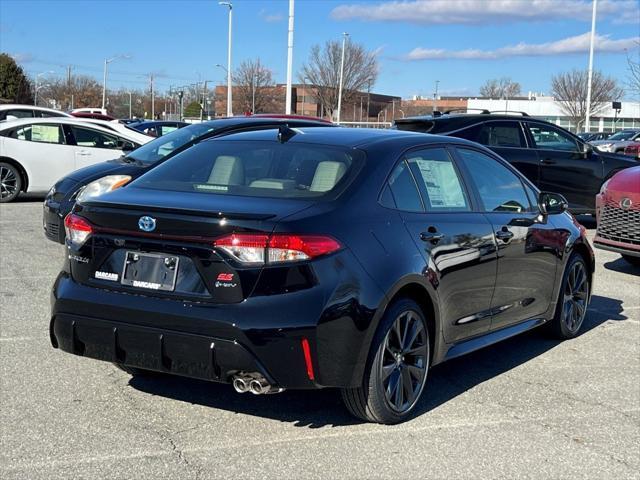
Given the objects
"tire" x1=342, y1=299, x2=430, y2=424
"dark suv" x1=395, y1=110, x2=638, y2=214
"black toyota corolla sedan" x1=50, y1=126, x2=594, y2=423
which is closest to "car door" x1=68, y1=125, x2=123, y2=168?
"dark suv" x1=395, y1=110, x2=638, y2=214

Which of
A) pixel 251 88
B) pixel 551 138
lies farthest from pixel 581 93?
pixel 551 138

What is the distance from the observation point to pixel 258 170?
4734 millimetres

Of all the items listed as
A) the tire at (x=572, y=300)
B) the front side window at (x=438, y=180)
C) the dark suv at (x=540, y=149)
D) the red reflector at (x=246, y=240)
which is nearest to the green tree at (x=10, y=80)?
the dark suv at (x=540, y=149)

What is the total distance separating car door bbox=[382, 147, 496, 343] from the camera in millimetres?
4602

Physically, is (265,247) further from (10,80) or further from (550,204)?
(10,80)

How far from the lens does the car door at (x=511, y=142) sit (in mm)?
12164

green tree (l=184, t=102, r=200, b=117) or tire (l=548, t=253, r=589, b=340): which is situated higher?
green tree (l=184, t=102, r=200, b=117)

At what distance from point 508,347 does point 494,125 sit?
6620 millimetres

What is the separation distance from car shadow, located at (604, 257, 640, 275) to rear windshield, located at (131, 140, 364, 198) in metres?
6.64

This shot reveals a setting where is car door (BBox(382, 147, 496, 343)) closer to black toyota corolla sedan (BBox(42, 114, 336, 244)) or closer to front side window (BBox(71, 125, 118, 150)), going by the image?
black toyota corolla sedan (BBox(42, 114, 336, 244))

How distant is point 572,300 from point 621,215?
3082 mm

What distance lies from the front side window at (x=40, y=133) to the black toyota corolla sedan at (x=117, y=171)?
5.24 m

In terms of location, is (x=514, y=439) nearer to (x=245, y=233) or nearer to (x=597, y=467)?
(x=597, y=467)

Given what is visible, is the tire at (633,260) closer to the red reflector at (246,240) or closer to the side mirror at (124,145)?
the red reflector at (246,240)
